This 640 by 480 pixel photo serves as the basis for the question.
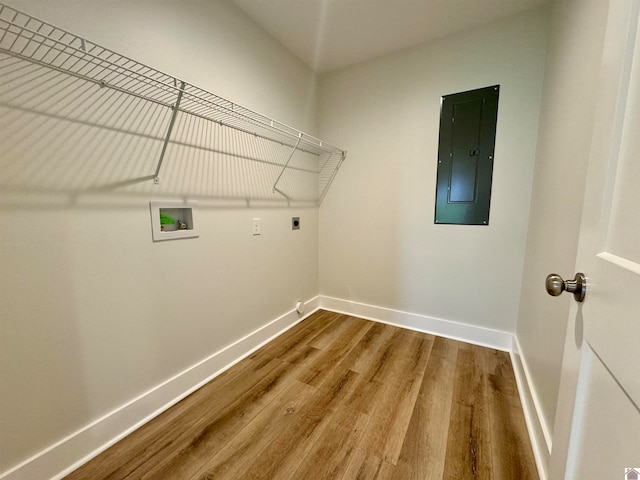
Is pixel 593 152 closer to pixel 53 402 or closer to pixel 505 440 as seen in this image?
pixel 505 440

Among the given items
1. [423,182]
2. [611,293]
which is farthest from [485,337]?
[611,293]

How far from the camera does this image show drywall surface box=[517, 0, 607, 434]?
94cm

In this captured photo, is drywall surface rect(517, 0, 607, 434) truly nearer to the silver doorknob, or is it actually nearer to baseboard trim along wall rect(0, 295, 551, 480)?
baseboard trim along wall rect(0, 295, 551, 480)

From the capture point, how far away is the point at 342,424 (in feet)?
4.15

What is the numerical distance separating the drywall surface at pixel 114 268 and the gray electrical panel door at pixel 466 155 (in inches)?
56.6

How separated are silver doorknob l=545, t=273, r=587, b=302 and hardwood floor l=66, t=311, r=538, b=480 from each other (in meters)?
0.95

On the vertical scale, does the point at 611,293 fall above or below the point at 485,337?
above

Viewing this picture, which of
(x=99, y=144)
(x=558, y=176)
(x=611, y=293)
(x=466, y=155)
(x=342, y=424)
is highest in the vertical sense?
(x=466, y=155)

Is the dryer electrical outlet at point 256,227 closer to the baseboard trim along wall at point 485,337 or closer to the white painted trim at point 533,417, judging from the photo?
the baseboard trim along wall at point 485,337

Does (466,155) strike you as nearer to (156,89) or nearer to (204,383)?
(156,89)

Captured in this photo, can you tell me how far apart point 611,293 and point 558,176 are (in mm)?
1033

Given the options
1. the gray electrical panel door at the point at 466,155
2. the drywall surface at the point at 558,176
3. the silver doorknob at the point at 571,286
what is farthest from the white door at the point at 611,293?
the gray electrical panel door at the point at 466,155

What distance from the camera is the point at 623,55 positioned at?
47cm

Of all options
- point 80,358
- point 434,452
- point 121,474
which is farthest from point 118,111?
point 434,452
